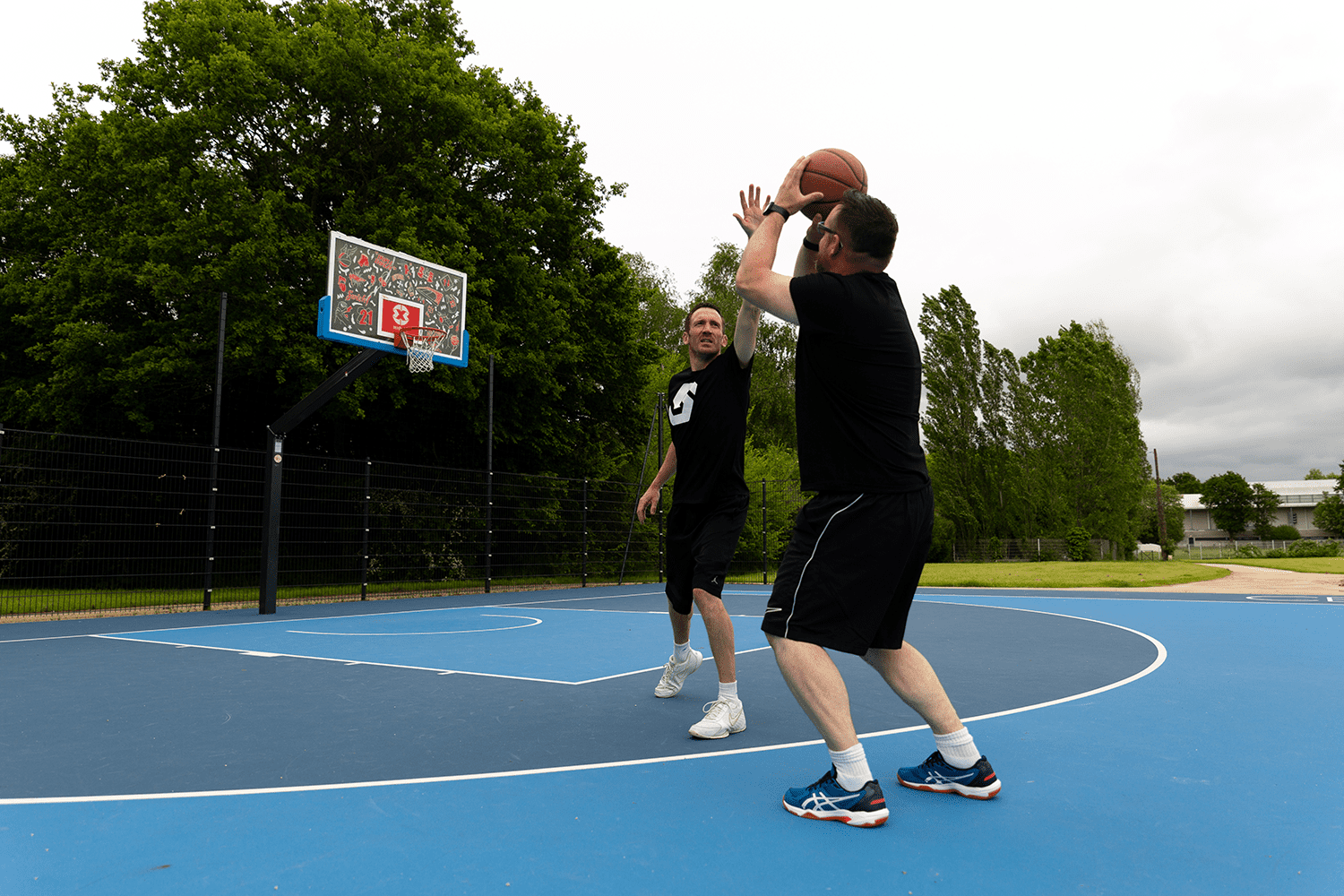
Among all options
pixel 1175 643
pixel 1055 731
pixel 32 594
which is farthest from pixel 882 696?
pixel 32 594

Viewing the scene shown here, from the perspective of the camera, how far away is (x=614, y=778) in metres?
2.82

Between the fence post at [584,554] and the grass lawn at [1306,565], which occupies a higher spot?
the fence post at [584,554]

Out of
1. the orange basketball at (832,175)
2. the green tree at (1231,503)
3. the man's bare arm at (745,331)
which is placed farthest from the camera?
the green tree at (1231,503)

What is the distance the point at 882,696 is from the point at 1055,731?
0.94 m

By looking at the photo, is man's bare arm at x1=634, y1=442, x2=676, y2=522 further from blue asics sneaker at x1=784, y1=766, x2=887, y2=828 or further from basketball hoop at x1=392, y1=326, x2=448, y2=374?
basketball hoop at x1=392, y1=326, x2=448, y2=374

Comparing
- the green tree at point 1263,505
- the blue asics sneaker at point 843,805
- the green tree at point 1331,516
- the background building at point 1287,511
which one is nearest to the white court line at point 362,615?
the blue asics sneaker at point 843,805

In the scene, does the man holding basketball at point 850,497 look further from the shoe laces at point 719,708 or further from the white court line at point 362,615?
the white court line at point 362,615

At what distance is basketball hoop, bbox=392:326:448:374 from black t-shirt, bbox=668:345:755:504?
7.20 meters

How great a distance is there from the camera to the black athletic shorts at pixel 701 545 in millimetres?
3723

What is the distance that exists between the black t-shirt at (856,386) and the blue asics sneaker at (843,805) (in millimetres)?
862

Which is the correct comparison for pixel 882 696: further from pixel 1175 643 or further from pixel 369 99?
pixel 369 99

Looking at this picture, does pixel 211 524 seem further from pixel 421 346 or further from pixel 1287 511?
pixel 1287 511

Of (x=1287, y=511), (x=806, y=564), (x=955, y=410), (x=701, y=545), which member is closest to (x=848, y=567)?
(x=806, y=564)

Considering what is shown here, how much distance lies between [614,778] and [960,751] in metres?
1.12
